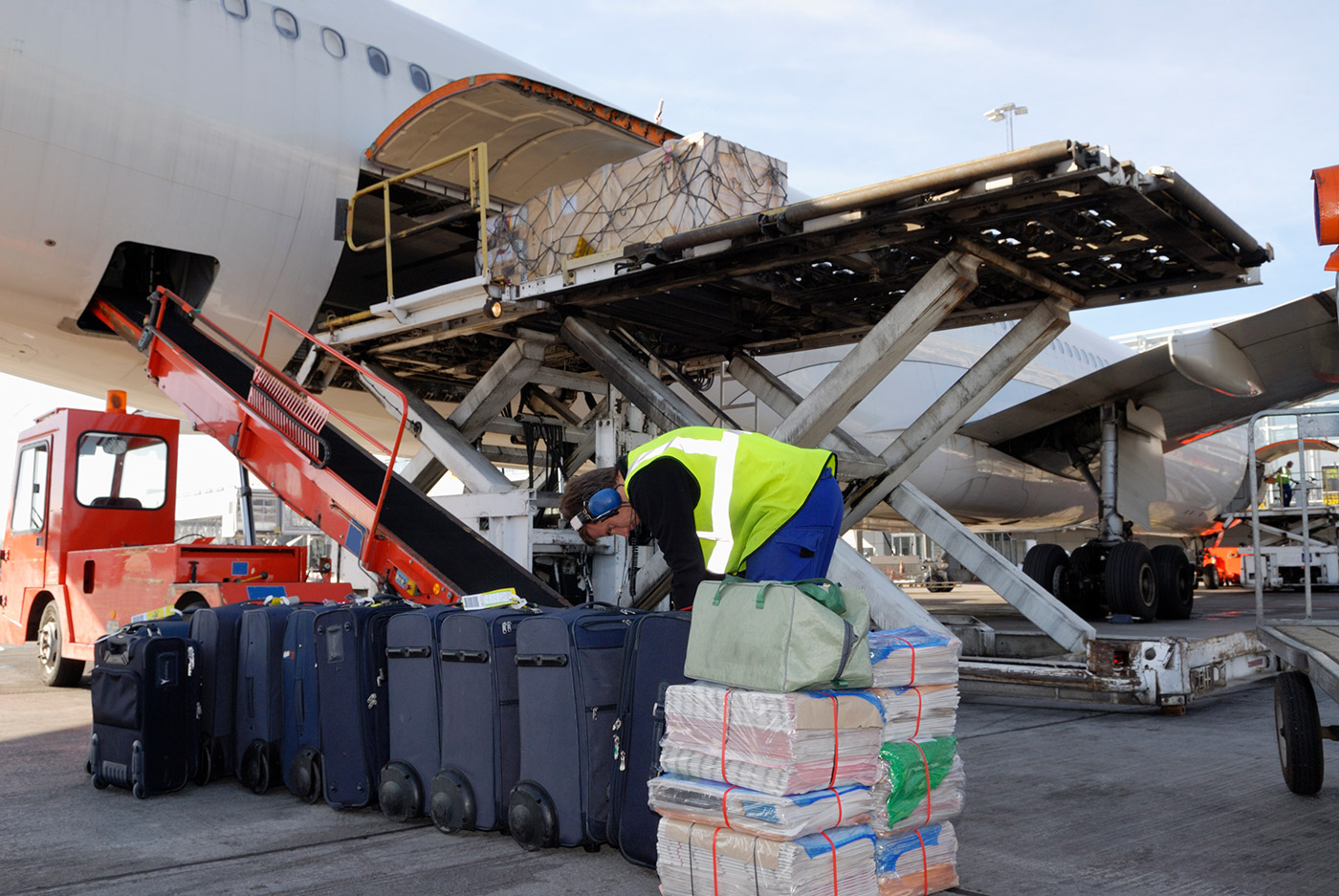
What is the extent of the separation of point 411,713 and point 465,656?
15.9 inches

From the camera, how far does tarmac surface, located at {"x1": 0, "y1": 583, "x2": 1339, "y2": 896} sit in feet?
10.6

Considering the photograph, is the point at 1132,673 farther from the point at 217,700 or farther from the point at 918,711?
the point at 217,700

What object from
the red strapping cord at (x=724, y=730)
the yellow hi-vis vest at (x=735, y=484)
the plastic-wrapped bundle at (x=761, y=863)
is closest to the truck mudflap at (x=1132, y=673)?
the yellow hi-vis vest at (x=735, y=484)

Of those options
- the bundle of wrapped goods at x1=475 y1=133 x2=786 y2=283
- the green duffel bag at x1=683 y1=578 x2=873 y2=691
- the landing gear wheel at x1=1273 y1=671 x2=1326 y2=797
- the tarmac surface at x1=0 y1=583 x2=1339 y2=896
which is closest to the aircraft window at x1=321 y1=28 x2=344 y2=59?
the bundle of wrapped goods at x1=475 y1=133 x2=786 y2=283

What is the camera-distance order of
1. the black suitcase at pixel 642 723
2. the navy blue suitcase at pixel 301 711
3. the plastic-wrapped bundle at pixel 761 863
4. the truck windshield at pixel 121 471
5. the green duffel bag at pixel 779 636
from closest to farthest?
the plastic-wrapped bundle at pixel 761 863 < the green duffel bag at pixel 779 636 < the black suitcase at pixel 642 723 < the navy blue suitcase at pixel 301 711 < the truck windshield at pixel 121 471

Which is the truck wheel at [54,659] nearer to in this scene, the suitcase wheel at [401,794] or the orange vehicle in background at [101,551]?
the orange vehicle in background at [101,551]

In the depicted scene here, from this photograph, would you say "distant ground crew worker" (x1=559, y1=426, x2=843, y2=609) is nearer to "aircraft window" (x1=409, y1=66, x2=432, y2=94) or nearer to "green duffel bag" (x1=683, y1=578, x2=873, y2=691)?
"green duffel bag" (x1=683, y1=578, x2=873, y2=691)

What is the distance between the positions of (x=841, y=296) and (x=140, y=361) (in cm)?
555

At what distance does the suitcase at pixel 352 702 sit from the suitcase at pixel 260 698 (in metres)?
0.36

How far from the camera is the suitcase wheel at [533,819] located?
3607mm

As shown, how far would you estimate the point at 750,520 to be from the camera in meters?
3.62

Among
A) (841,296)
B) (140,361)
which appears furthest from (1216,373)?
(140,361)

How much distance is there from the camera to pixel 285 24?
7785mm

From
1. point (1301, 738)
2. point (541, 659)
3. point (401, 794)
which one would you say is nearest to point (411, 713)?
point (401, 794)
